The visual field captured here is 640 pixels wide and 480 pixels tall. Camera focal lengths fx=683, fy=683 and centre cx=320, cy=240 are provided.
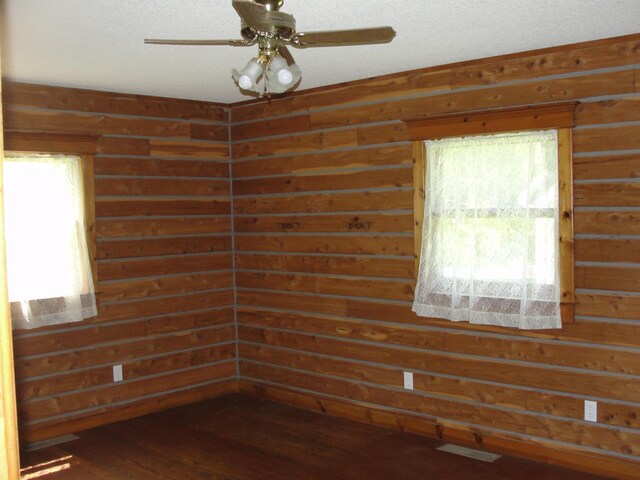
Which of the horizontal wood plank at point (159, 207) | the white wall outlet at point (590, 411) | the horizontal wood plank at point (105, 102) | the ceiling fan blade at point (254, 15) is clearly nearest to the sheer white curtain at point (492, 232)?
the white wall outlet at point (590, 411)

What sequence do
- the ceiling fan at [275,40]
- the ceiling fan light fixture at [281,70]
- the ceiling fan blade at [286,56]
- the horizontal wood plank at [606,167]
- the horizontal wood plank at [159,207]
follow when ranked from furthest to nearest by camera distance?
the horizontal wood plank at [159,207]
the horizontal wood plank at [606,167]
the ceiling fan blade at [286,56]
the ceiling fan light fixture at [281,70]
the ceiling fan at [275,40]

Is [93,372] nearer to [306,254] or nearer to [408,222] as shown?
[306,254]

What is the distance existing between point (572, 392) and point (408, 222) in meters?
1.59

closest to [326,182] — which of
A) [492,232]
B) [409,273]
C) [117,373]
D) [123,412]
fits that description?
[409,273]

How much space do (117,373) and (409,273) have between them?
2462mm

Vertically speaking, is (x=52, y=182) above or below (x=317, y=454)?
above

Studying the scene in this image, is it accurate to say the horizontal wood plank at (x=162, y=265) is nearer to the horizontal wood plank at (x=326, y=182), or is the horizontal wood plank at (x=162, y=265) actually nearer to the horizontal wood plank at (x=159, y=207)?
the horizontal wood plank at (x=159, y=207)

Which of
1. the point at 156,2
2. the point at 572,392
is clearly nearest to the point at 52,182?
the point at 156,2

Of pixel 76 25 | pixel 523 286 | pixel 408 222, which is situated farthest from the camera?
pixel 408 222

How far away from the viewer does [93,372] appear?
5312 mm

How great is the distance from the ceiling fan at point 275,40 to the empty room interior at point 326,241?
0.07ft

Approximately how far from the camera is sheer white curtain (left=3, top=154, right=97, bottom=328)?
482cm

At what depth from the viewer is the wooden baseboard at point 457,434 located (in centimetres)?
409

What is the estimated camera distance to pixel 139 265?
18.4 feet
